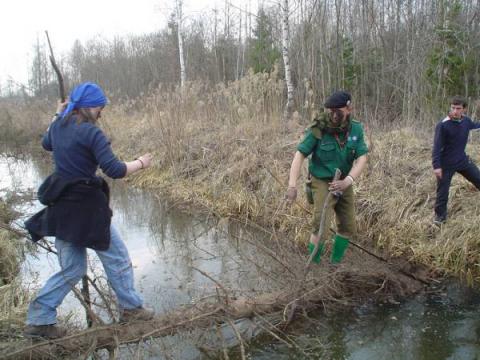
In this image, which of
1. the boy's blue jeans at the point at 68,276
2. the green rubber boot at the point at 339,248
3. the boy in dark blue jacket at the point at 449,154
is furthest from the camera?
the boy in dark blue jacket at the point at 449,154

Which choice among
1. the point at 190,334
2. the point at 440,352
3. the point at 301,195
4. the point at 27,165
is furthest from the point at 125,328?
the point at 27,165

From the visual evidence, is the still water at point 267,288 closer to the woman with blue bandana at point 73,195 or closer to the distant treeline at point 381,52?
the woman with blue bandana at point 73,195

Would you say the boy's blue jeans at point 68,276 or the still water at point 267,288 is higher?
the boy's blue jeans at point 68,276

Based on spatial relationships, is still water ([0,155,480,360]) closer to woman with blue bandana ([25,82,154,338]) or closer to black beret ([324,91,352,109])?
woman with blue bandana ([25,82,154,338])

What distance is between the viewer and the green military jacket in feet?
13.9

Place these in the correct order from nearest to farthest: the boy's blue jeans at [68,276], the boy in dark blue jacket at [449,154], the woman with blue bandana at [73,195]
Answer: the woman with blue bandana at [73,195], the boy's blue jeans at [68,276], the boy in dark blue jacket at [449,154]

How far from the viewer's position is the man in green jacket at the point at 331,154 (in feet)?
13.5

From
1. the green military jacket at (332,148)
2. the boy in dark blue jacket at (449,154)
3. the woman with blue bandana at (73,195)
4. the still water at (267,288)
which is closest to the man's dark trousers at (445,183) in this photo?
the boy in dark blue jacket at (449,154)

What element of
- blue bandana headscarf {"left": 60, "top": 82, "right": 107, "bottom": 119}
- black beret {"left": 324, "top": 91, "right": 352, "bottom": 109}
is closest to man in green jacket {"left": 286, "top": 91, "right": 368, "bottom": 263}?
black beret {"left": 324, "top": 91, "right": 352, "bottom": 109}

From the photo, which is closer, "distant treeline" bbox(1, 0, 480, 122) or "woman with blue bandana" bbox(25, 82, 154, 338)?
"woman with blue bandana" bbox(25, 82, 154, 338)

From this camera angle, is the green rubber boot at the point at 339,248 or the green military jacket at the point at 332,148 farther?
the green rubber boot at the point at 339,248

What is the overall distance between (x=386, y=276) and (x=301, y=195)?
261cm

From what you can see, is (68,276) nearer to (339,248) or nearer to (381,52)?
(339,248)

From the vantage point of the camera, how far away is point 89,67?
90.4 feet
